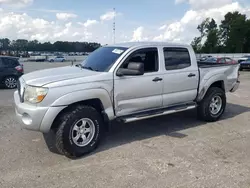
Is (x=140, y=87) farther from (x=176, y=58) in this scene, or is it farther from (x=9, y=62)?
(x=9, y=62)

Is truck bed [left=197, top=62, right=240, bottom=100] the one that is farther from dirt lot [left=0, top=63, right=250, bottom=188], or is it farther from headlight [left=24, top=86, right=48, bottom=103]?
headlight [left=24, top=86, right=48, bottom=103]

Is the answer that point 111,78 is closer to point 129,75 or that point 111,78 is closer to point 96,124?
point 129,75

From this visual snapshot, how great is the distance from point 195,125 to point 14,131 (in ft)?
13.2

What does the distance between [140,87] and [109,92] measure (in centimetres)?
68

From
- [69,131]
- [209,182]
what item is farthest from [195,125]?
[69,131]

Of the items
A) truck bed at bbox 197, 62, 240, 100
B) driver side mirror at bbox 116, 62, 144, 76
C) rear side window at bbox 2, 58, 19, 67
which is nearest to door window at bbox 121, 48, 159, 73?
driver side mirror at bbox 116, 62, 144, 76

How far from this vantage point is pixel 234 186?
3.54 metres

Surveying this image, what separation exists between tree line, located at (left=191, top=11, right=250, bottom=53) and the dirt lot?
83317 mm

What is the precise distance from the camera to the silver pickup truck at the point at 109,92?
4270mm

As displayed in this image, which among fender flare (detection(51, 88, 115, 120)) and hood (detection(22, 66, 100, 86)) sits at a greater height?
hood (detection(22, 66, 100, 86))

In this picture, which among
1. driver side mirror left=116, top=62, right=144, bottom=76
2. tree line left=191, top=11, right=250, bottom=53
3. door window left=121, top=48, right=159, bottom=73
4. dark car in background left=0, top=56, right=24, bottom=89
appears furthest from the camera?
tree line left=191, top=11, right=250, bottom=53

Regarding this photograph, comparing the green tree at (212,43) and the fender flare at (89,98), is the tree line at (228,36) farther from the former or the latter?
the fender flare at (89,98)

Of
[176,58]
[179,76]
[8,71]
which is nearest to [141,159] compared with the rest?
[179,76]

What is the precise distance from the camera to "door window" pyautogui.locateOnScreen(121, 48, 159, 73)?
208 inches
